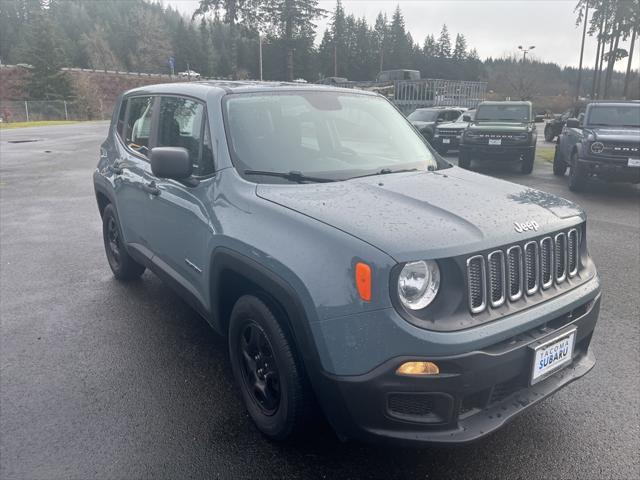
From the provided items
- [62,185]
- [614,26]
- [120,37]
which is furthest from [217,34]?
[62,185]

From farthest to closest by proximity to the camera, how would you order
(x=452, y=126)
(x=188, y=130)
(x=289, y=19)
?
1. (x=289, y=19)
2. (x=452, y=126)
3. (x=188, y=130)

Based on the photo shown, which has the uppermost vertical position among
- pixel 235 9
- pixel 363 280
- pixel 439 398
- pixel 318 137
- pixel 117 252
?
pixel 235 9

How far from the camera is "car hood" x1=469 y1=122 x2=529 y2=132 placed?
13.0 m

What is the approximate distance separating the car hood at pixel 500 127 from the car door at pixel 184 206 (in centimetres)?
1081

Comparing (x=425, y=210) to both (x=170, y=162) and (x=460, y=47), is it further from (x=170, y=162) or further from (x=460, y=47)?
(x=460, y=47)

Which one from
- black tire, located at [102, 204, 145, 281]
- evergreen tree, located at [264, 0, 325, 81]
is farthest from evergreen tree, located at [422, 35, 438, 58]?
black tire, located at [102, 204, 145, 281]

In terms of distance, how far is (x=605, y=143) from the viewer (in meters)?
9.66

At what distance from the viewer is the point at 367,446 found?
2840 mm

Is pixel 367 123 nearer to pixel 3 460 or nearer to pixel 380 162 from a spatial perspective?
pixel 380 162

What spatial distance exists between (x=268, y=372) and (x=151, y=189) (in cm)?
184

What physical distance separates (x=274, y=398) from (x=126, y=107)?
3375 millimetres

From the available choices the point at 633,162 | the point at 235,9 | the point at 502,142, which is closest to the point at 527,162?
the point at 502,142

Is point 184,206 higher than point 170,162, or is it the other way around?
point 170,162

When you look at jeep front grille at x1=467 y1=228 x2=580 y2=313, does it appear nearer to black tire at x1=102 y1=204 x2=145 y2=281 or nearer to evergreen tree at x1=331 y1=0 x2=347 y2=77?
black tire at x1=102 y1=204 x2=145 y2=281
